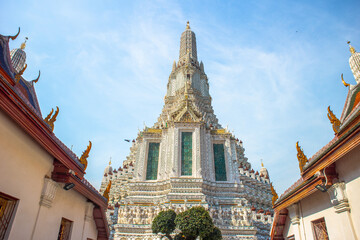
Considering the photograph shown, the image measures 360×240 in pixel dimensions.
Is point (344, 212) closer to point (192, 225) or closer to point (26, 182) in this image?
point (26, 182)

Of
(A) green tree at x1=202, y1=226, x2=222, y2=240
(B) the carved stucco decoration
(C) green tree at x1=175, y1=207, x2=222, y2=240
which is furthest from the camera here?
(A) green tree at x1=202, y1=226, x2=222, y2=240

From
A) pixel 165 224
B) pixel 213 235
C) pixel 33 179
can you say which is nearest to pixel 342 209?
pixel 33 179

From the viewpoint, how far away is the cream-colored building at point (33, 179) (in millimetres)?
5211

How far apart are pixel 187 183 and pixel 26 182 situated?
73.9 ft

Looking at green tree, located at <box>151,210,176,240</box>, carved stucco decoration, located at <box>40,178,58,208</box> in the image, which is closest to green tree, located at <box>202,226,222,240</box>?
green tree, located at <box>151,210,176,240</box>

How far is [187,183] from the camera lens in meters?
27.2

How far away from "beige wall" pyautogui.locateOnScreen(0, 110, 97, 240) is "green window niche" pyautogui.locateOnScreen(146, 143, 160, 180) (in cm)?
2300

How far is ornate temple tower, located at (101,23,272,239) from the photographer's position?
24.0 meters

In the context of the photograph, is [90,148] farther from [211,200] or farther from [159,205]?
[211,200]

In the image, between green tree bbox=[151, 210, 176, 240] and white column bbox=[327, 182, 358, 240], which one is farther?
green tree bbox=[151, 210, 176, 240]

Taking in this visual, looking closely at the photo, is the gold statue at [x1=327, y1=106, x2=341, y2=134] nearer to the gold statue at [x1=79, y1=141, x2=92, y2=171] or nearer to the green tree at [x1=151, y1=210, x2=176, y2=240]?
the gold statue at [x1=79, y1=141, x2=92, y2=171]

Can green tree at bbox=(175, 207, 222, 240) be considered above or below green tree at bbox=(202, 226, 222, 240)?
above

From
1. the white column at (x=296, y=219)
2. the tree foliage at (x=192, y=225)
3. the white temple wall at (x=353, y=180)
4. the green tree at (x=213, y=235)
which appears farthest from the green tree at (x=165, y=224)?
the white temple wall at (x=353, y=180)

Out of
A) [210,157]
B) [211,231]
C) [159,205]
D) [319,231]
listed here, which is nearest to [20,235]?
[319,231]
